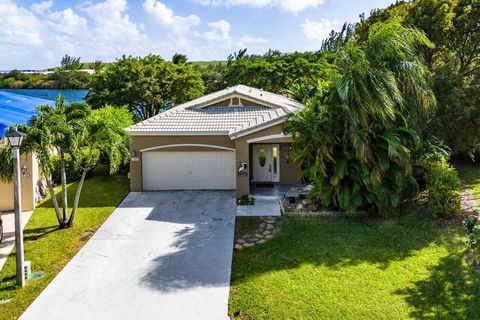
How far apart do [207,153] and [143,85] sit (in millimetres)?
14383

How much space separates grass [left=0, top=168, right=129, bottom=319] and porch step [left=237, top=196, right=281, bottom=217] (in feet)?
17.6

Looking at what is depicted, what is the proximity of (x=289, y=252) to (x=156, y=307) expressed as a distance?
4.24m

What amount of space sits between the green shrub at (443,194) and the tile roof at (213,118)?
249 inches

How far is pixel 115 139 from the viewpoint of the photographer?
13562mm

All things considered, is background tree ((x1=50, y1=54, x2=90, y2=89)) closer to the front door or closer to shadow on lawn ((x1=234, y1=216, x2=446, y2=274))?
the front door

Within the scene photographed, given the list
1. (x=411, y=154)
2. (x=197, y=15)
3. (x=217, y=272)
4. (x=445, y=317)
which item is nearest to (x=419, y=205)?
(x=411, y=154)

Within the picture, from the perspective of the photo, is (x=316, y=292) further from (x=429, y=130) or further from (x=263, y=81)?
(x=263, y=81)

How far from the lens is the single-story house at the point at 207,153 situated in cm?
1728

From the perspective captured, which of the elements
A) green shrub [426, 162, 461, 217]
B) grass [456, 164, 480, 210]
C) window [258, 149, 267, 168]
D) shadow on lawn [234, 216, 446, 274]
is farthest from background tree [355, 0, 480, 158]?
window [258, 149, 267, 168]

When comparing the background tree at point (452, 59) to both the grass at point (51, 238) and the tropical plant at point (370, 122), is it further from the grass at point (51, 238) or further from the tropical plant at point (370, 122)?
the grass at point (51, 238)

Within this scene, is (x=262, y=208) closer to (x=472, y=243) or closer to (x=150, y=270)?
(x=150, y=270)

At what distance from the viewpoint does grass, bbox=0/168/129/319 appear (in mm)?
9183

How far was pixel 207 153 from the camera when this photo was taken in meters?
18.9

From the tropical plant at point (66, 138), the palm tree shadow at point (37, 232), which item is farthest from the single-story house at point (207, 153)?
the palm tree shadow at point (37, 232)
